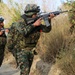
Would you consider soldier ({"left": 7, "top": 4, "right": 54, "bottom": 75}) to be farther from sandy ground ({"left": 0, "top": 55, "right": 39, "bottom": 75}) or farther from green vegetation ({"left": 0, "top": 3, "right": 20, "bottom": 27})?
green vegetation ({"left": 0, "top": 3, "right": 20, "bottom": 27})

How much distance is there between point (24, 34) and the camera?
273 inches

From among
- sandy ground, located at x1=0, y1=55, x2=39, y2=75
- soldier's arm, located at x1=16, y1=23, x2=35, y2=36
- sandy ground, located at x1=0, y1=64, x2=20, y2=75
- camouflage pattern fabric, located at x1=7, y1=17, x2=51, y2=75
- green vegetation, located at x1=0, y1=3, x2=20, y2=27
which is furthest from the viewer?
green vegetation, located at x1=0, y1=3, x2=20, y2=27

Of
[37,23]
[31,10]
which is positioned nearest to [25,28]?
[37,23]

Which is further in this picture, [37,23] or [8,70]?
[8,70]

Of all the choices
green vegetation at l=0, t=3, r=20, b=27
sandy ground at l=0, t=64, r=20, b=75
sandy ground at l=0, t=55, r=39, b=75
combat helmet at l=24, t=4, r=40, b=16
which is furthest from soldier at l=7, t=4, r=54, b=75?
green vegetation at l=0, t=3, r=20, b=27

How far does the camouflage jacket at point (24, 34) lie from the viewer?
689 centimetres

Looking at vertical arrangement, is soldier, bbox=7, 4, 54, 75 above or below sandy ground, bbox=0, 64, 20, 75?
above

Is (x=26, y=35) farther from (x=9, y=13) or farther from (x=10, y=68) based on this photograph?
(x=9, y=13)

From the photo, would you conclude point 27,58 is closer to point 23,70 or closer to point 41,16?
point 23,70

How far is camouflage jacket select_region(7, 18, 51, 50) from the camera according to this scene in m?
6.89

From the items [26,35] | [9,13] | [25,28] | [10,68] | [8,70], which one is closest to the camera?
[25,28]

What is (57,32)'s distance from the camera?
30.2 feet

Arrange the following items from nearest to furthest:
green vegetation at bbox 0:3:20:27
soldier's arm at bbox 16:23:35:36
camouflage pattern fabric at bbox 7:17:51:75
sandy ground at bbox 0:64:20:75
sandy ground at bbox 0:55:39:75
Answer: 1. soldier's arm at bbox 16:23:35:36
2. camouflage pattern fabric at bbox 7:17:51:75
3. sandy ground at bbox 0:55:39:75
4. sandy ground at bbox 0:64:20:75
5. green vegetation at bbox 0:3:20:27

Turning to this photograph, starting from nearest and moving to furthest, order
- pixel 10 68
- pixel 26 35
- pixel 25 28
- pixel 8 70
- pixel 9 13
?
pixel 25 28 → pixel 26 35 → pixel 8 70 → pixel 10 68 → pixel 9 13
